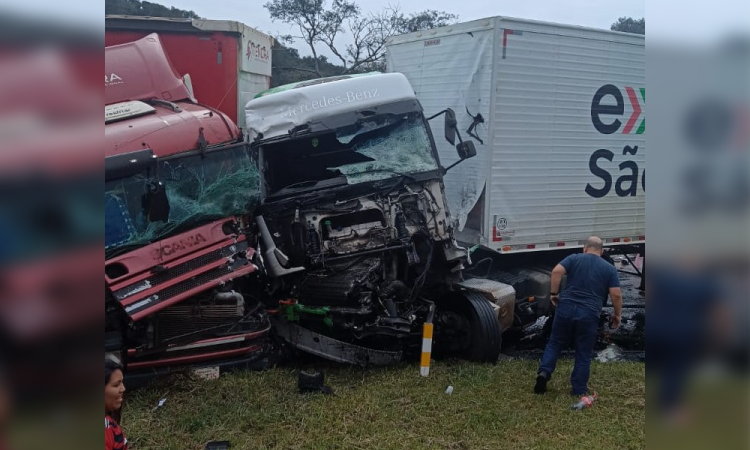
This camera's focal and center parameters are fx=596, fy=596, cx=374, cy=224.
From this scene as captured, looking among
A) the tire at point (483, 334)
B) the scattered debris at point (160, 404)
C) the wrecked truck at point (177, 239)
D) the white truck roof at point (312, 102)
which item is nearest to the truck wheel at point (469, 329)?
the tire at point (483, 334)

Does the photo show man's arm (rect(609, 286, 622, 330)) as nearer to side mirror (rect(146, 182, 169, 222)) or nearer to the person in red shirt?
side mirror (rect(146, 182, 169, 222))

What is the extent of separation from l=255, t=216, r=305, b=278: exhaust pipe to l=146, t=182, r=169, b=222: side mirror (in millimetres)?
1041

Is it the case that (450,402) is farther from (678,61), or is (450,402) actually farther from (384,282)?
(678,61)

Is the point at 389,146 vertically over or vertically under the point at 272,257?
over

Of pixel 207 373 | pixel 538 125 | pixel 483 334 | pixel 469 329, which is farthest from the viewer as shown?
pixel 538 125

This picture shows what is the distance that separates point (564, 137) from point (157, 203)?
5.48 meters

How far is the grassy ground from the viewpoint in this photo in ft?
14.2

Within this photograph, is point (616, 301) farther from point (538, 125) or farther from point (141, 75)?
point (141, 75)

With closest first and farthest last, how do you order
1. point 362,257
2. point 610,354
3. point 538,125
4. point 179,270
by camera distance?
point 179,270
point 362,257
point 610,354
point 538,125

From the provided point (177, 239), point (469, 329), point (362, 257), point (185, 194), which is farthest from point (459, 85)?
point (177, 239)

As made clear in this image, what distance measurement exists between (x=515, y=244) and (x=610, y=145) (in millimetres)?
2052

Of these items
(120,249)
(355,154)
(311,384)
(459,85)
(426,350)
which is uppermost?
(459,85)

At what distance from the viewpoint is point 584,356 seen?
17.3ft

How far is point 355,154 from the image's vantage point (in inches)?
255
